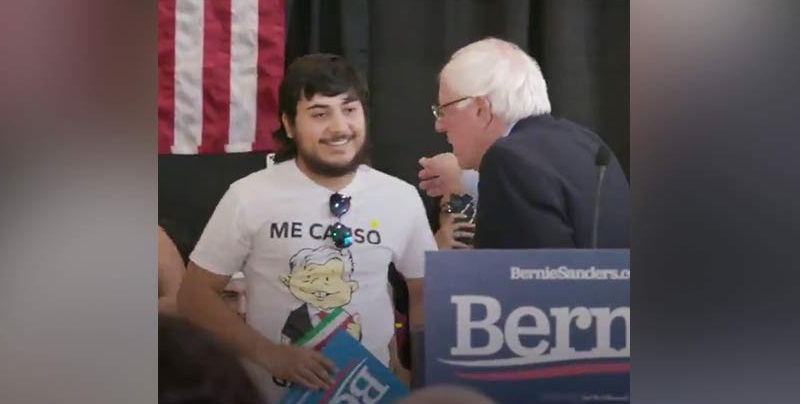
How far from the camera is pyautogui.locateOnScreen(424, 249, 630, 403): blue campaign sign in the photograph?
139 centimetres

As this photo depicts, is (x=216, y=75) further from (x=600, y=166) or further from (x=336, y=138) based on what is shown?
(x=600, y=166)

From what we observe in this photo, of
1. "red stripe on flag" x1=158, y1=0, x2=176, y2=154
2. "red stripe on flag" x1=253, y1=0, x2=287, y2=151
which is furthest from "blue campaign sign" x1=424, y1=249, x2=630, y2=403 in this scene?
"red stripe on flag" x1=158, y1=0, x2=176, y2=154

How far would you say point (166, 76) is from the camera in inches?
54.0

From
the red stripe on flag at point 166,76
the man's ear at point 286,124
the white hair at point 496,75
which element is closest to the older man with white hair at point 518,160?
the white hair at point 496,75

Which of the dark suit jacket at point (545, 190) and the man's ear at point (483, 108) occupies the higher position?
the man's ear at point (483, 108)

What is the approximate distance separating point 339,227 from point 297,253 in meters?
0.09

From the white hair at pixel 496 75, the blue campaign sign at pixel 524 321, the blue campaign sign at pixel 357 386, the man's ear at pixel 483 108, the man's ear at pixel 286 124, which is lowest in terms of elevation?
the blue campaign sign at pixel 357 386

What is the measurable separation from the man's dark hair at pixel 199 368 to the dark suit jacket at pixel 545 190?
0.52 metres

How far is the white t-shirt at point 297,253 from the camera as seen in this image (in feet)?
4.49

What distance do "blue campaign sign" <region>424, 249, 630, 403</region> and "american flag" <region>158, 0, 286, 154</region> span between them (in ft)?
1.42
